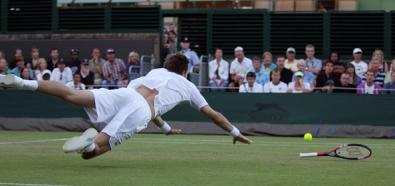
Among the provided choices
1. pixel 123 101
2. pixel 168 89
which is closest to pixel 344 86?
pixel 168 89

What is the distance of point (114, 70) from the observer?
22.9 meters

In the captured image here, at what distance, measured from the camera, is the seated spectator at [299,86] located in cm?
2031


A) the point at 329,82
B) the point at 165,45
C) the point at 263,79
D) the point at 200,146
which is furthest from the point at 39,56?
the point at 200,146

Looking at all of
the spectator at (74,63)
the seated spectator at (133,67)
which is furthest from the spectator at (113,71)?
the spectator at (74,63)

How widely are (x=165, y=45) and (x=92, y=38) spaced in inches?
109

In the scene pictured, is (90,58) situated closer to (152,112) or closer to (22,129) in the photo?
(22,129)

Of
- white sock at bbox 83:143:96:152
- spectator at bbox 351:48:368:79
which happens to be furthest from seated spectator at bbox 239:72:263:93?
white sock at bbox 83:143:96:152

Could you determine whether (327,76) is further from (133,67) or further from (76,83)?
(76,83)

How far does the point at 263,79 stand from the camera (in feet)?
68.7

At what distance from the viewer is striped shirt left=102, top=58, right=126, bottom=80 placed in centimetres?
2277

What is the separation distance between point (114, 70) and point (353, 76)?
674 centimetres

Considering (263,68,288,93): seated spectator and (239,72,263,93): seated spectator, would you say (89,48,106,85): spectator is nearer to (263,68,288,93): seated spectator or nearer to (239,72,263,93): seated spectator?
(239,72,263,93): seated spectator

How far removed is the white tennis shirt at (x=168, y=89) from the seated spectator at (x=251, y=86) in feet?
30.9

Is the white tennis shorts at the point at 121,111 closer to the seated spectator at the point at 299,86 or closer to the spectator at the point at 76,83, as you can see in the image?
the seated spectator at the point at 299,86
